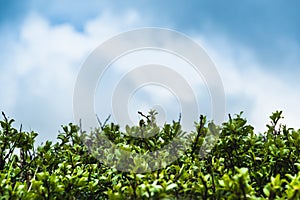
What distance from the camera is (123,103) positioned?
15.6 feet

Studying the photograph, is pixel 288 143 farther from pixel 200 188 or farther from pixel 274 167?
pixel 200 188

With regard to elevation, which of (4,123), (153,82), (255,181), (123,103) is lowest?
(255,181)

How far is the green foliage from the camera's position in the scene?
8.83ft

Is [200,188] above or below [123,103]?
below

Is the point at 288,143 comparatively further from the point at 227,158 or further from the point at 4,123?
the point at 4,123

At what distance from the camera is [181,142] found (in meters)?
4.04

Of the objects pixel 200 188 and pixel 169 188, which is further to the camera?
pixel 200 188

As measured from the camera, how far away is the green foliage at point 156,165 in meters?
2.69

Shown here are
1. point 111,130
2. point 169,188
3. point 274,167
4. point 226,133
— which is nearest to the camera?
point 169,188

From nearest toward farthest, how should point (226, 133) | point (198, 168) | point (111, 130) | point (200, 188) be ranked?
point (200, 188) → point (198, 168) → point (226, 133) → point (111, 130)

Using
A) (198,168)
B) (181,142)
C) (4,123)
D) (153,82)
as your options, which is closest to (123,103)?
(153,82)

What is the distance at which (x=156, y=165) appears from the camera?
3.20 m

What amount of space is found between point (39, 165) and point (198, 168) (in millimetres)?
1552

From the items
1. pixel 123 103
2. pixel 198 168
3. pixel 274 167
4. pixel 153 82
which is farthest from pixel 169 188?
pixel 153 82
